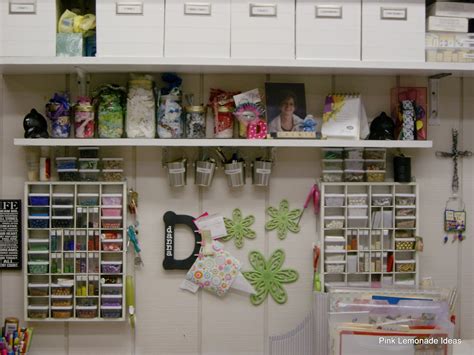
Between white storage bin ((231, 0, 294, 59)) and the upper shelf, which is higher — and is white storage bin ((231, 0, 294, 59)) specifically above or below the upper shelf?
above

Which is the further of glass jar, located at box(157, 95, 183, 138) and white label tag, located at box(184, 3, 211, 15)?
glass jar, located at box(157, 95, 183, 138)

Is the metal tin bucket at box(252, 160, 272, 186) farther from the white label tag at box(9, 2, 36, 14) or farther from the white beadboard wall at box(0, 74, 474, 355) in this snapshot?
the white label tag at box(9, 2, 36, 14)

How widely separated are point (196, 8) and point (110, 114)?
53cm

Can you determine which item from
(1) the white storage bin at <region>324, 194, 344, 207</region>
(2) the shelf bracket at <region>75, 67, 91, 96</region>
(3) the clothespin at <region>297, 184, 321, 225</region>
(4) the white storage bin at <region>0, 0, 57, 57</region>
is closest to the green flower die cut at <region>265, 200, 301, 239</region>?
(3) the clothespin at <region>297, 184, 321, 225</region>

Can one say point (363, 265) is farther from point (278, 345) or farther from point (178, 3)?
point (178, 3)

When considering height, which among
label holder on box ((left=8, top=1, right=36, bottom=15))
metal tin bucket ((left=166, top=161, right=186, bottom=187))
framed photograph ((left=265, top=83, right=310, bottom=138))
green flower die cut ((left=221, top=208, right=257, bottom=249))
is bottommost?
green flower die cut ((left=221, top=208, right=257, bottom=249))

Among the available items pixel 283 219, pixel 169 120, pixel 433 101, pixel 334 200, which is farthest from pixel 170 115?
pixel 433 101

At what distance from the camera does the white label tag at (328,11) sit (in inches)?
78.8

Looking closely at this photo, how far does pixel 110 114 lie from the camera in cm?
211

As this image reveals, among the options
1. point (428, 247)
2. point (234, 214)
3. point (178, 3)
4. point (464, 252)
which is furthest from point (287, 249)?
point (178, 3)

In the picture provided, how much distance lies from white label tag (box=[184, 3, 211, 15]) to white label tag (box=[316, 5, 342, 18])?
413 mm

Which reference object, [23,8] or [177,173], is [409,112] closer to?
[177,173]

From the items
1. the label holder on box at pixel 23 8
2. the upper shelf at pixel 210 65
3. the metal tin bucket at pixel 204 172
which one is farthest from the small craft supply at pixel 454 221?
the label holder on box at pixel 23 8

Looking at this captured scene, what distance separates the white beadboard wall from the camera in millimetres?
2230
